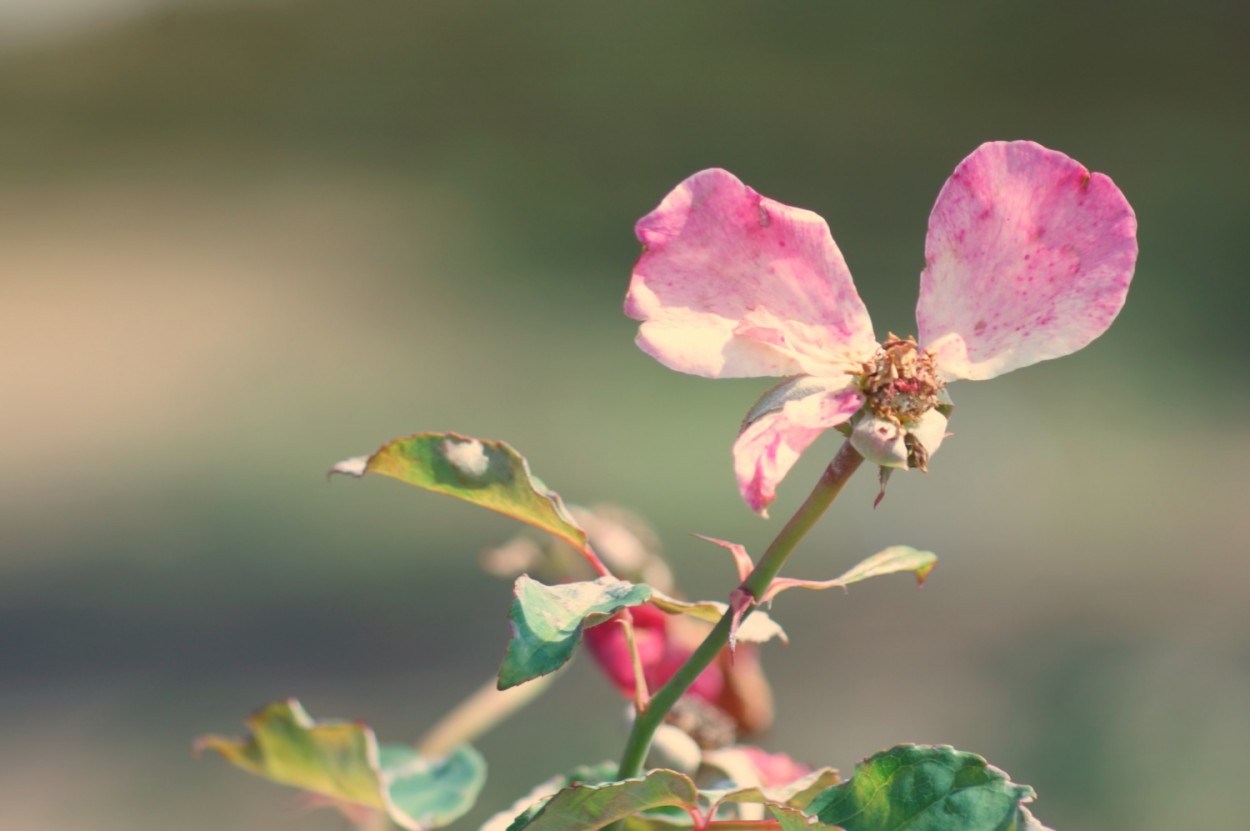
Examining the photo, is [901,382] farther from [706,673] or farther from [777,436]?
[706,673]

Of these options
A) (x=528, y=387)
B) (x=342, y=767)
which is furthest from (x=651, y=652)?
(x=528, y=387)

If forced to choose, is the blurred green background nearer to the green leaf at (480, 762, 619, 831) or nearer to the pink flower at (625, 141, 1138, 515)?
the green leaf at (480, 762, 619, 831)

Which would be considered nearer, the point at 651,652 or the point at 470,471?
the point at 470,471

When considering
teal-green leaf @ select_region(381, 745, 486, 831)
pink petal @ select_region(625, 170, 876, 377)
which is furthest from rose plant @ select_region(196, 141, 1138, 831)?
teal-green leaf @ select_region(381, 745, 486, 831)

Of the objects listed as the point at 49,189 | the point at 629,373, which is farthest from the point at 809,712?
the point at 49,189

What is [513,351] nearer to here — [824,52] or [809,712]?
[809,712]

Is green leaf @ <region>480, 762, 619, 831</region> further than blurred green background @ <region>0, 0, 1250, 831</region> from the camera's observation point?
No
